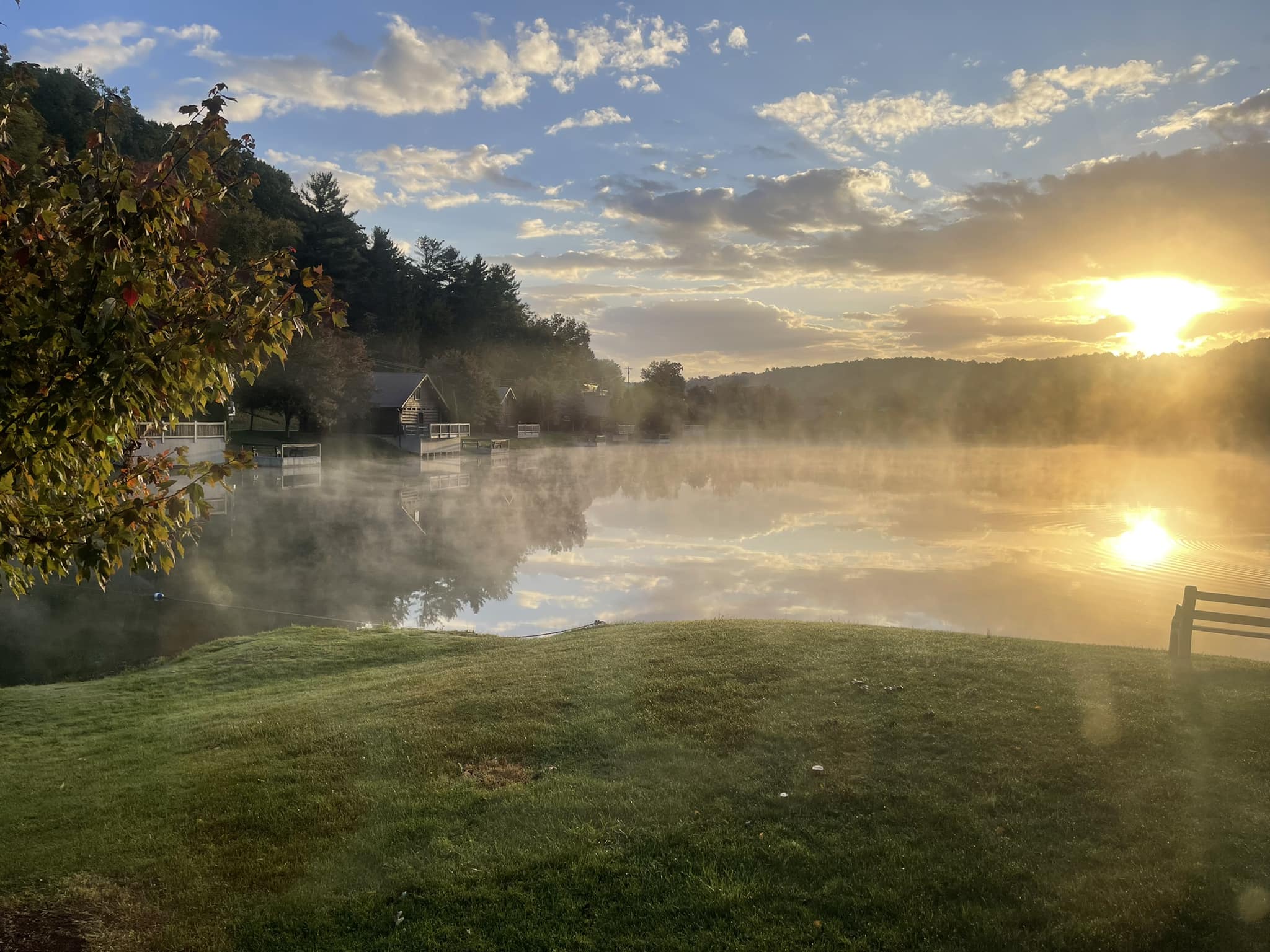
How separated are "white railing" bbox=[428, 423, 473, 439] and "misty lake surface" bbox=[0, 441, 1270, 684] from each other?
44.1 ft

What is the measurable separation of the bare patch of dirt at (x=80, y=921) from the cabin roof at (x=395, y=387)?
59.9 meters

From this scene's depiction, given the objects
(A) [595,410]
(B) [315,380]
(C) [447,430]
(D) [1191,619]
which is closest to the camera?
(D) [1191,619]

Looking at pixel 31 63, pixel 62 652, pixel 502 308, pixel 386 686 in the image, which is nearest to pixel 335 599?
pixel 62 652

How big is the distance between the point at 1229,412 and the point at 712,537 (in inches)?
5330

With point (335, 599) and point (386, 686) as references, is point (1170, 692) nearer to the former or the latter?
point (386, 686)

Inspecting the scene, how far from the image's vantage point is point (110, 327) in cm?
418

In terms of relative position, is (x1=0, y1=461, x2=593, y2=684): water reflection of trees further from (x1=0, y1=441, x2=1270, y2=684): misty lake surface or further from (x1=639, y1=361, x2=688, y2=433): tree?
(x1=639, y1=361, x2=688, y2=433): tree

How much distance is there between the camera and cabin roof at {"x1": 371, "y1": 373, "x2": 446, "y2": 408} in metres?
64.3

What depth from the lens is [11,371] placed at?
4426 millimetres

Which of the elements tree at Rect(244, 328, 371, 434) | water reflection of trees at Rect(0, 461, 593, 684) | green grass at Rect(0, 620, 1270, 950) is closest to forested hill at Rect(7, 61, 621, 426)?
tree at Rect(244, 328, 371, 434)

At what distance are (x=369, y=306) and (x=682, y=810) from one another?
9960 cm

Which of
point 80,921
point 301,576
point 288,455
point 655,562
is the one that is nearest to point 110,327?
point 80,921

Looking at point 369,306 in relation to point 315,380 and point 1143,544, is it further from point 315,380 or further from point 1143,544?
point 1143,544

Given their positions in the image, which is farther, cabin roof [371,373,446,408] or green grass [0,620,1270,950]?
cabin roof [371,373,446,408]
